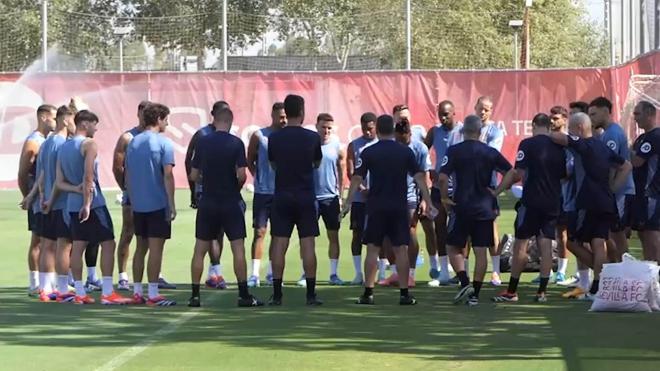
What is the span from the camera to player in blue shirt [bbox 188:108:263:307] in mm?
12922

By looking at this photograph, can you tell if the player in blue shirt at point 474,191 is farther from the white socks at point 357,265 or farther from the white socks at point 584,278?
the white socks at point 357,265

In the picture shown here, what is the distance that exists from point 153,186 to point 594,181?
4533mm

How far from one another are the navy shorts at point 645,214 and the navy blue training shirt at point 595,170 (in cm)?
47

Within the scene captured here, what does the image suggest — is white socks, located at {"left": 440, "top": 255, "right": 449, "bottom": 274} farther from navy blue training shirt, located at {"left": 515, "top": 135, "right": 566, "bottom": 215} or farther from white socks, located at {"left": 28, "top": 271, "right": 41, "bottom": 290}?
white socks, located at {"left": 28, "top": 271, "right": 41, "bottom": 290}

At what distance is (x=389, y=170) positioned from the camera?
13195 mm

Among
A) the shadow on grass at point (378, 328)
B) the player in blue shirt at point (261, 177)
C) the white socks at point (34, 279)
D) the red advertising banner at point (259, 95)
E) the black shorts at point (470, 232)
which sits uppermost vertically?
the red advertising banner at point (259, 95)

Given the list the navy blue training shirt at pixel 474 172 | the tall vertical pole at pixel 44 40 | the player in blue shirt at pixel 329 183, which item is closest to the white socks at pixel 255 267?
the player in blue shirt at pixel 329 183

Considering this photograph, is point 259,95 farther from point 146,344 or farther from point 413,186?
point 146,344

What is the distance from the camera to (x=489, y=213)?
1333 centimetres

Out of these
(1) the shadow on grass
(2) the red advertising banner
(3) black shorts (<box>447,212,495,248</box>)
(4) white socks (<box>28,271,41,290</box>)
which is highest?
(2) the red advertising banner

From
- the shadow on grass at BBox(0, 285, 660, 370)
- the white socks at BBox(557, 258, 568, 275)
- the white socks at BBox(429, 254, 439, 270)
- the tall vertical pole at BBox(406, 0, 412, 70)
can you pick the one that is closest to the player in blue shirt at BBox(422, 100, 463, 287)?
the white socks at BBox(429, 254, 439, 270)

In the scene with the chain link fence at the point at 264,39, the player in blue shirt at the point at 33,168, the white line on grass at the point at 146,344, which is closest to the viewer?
the white line on grass at the point at 146,344

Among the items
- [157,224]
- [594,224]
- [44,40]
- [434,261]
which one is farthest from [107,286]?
[44,40]

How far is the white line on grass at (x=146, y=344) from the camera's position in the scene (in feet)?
31.6
